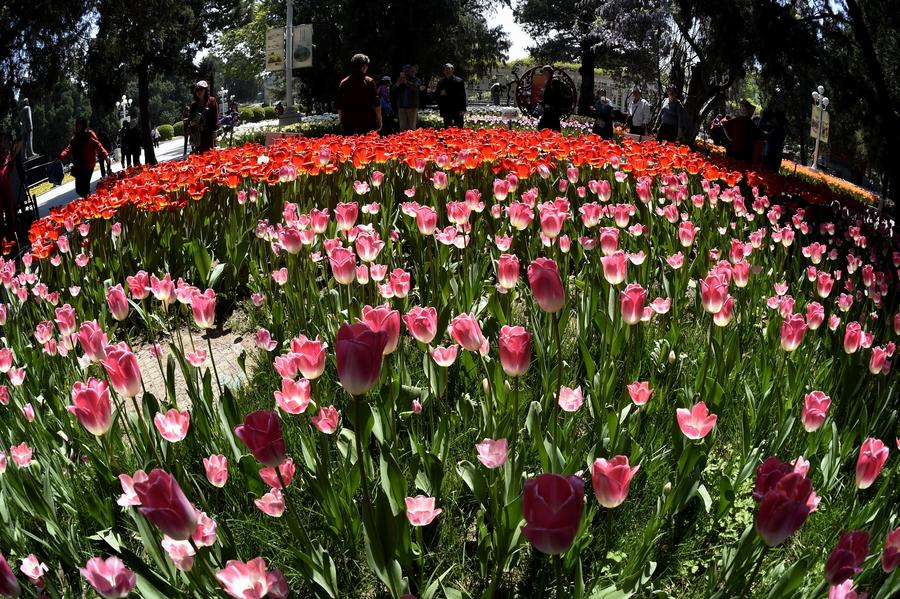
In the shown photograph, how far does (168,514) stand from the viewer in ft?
3.16

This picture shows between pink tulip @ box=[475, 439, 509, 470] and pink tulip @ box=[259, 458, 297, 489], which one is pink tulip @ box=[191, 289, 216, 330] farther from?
pink tulip @ box=[475, 439, 509, 470]

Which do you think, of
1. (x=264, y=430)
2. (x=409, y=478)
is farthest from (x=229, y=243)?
(x=264, y=430)

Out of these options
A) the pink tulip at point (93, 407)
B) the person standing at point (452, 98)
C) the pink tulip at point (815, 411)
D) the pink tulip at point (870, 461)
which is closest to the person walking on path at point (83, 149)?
the person standing at point (452, 98)

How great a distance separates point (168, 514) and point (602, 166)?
481 centimetres

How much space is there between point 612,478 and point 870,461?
1.88 feet

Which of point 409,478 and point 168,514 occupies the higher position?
point 168,514

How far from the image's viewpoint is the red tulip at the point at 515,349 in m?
1.34

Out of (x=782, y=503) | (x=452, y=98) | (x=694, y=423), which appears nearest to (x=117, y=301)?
(x=694, y=423)

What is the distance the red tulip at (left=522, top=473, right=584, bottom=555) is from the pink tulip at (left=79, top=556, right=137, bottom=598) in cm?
59

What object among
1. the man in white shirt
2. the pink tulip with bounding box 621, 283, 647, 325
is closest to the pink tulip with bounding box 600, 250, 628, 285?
the pink tulip with bounding box 621, 283, 647, 325

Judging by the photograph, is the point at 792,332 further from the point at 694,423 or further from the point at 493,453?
the point at 493,453

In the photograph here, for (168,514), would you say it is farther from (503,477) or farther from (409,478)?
(409,478)

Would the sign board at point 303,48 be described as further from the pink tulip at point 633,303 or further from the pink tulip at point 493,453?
the pink tulip at point 493,453

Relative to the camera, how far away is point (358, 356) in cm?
104
